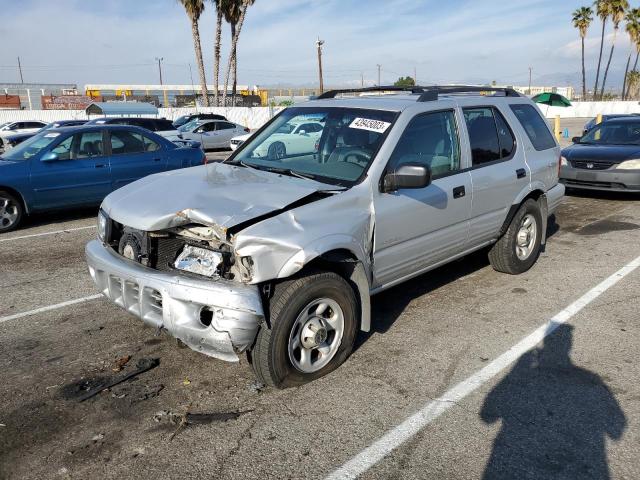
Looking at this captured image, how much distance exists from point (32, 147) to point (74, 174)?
857 mm

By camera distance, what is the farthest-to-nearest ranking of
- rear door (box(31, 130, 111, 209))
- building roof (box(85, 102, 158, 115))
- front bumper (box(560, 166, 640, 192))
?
building roof (box(85, 102, 158, 115)), front bumper (box(560, 166, 640, 192)), rear door (box(31, 130, 111, 209))

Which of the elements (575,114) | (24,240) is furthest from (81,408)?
(575,114)

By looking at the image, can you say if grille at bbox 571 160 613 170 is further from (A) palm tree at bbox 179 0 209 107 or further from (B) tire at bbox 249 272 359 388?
(A) palm tree at bbox 179 0 209 107

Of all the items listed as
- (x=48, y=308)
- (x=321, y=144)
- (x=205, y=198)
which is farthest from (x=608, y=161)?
(x=48, y=308)

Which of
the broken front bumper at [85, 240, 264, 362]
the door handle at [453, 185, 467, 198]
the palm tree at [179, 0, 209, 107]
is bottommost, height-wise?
the broken front bumper at [85, 240, 264, 362]

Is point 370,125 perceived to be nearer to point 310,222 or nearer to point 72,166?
point 310,222

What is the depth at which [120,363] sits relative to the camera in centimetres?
388

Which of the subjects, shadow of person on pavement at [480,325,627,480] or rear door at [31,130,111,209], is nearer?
shadow of person on pavement at [480,325,627,480]

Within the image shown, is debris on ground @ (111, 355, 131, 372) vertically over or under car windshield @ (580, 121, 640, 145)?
under

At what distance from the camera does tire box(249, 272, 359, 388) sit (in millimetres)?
3264

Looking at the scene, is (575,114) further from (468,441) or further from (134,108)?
(468,441)

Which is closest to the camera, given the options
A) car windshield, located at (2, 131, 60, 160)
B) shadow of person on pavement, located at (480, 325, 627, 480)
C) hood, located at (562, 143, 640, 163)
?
shadow of person on pavement, located at (480, 325, 627, 480)

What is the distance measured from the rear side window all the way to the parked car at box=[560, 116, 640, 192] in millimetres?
3526

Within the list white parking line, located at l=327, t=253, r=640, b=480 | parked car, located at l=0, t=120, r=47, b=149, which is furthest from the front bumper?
parked car, located at l=0, t=120, r=47, b=149
